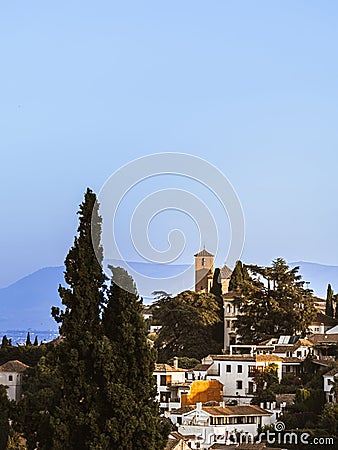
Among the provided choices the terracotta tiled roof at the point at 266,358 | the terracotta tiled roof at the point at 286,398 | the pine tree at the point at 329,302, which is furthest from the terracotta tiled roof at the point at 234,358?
the pine tree at the point at 329,302

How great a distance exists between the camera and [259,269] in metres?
34.7

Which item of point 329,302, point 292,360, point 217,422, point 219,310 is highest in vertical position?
point 329,302

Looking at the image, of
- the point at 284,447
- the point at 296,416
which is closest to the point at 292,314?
the point at 296,416

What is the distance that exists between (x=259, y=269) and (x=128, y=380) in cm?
2383

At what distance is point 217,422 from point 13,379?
27.3ft

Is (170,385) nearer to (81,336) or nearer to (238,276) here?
(238,276)

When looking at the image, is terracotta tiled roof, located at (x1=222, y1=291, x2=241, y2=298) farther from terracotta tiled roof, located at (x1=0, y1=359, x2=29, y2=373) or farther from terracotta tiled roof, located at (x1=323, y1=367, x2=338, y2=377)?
terracotta tiled roof, located at (x1=323, y1=367, x2=338, y2=377)

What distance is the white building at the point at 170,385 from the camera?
27.5 meters

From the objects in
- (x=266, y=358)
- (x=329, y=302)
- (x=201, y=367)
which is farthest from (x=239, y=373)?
(x=329, y=302)

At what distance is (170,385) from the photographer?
1125 inches

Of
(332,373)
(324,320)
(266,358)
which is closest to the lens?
(332,373)

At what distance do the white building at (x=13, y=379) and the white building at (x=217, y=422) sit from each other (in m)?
6.21

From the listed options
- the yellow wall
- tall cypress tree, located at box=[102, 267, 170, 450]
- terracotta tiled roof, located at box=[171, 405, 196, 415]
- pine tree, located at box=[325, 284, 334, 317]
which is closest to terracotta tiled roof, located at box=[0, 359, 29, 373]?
the yellow wall

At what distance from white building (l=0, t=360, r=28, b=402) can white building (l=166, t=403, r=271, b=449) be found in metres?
6.21
